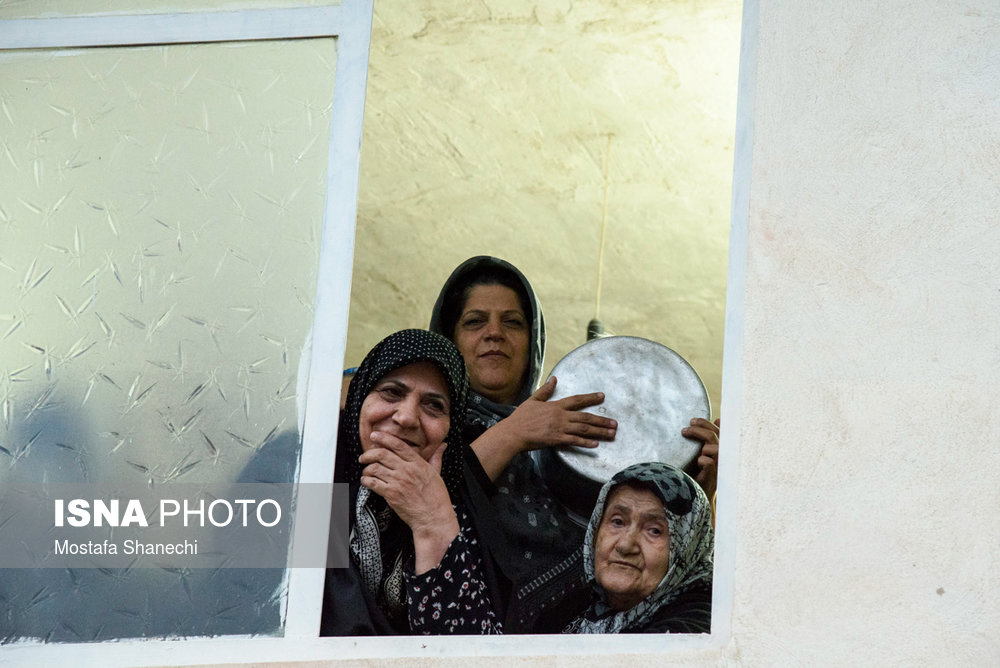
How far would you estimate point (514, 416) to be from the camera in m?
3.98

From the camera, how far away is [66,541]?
324cm

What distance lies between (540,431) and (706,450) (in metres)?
0.46

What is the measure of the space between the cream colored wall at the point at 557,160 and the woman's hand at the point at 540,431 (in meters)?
1.69

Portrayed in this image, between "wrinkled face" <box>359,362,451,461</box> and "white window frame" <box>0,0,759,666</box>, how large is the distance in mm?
420

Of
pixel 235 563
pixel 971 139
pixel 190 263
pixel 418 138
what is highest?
pixel 418 138

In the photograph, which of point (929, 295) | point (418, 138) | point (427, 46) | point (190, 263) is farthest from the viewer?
point (418, 138)

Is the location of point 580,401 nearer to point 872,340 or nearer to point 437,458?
point 437,458

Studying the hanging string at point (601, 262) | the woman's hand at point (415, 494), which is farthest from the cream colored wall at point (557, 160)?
the woman's hand at point (415, 494)

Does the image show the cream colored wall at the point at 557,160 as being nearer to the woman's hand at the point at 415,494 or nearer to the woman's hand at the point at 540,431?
the woman's hand at the point at 540,431

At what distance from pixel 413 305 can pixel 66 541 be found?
3.67 metres

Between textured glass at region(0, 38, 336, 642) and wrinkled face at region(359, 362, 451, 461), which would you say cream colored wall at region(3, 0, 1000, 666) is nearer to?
textured glass at region(0, 38, 336, 642)

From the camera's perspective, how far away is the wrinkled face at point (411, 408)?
12.0 feet

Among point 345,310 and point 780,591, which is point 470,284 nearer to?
point 345,310

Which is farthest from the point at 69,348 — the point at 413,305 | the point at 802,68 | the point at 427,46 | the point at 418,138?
the point at 413,305
